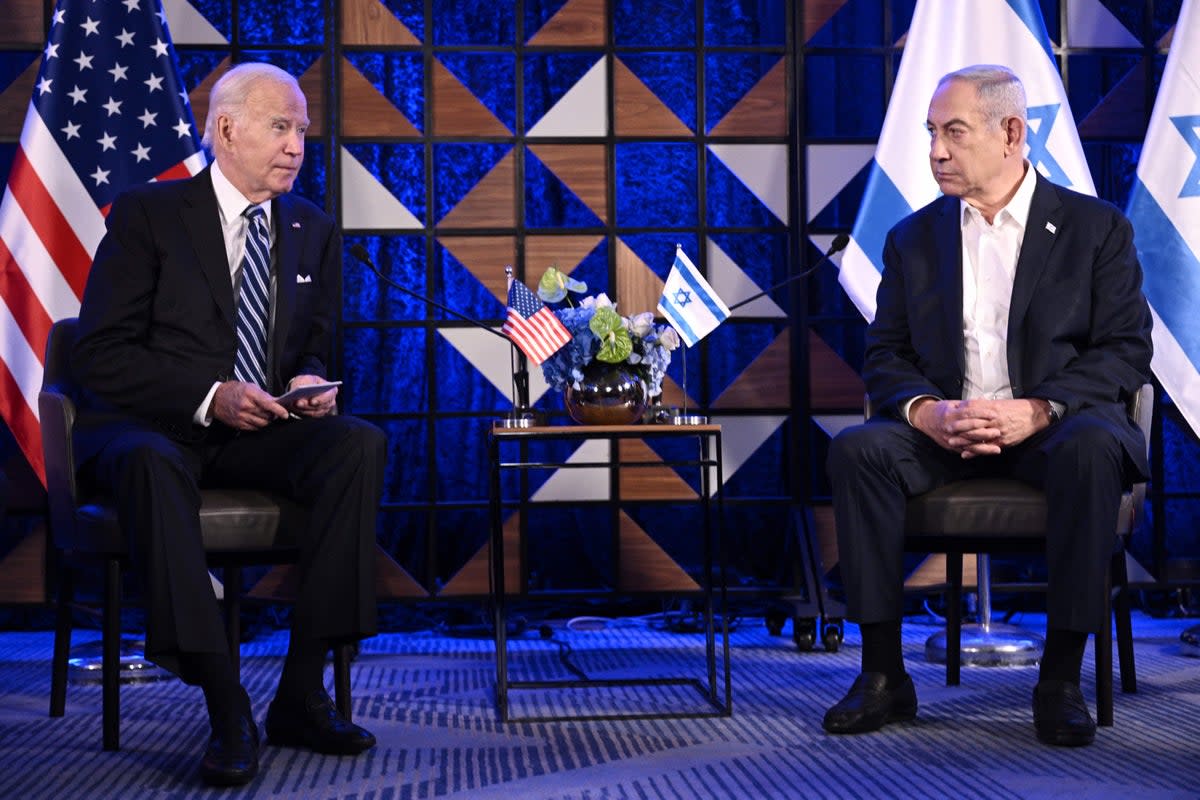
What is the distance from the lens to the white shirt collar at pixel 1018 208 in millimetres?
3551

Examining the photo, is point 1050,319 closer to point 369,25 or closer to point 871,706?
point 871,706

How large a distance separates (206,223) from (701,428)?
4.14 ft

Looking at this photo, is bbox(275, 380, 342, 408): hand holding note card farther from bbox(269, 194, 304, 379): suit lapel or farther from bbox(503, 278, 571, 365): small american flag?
bbox(503, 278, 571, 365): small american flag

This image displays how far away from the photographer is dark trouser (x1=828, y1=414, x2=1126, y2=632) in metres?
3.02

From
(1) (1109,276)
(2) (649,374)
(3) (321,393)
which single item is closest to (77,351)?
(3) (321,393)

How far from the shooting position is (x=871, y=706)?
10.2 ft

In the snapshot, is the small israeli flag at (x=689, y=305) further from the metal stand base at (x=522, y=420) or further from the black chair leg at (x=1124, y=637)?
the black chair leg at (x=1124, y=637)

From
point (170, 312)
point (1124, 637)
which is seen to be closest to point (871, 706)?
point (1124, 637)

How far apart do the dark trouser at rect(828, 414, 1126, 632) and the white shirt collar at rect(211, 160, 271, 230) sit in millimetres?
1531

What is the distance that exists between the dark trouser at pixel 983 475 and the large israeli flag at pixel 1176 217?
4.73 feet

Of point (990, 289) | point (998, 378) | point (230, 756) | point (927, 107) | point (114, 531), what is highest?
point (927, 107)

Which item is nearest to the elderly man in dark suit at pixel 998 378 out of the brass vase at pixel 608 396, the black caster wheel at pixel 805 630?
the brass vase at pixel 608 396

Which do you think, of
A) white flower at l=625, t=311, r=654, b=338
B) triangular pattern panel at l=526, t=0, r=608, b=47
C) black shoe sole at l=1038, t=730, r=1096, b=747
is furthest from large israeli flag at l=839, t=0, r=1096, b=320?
black shoe sole at l=1038, t=730, r=1096, b=747

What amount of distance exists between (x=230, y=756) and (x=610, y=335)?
1370 mm
